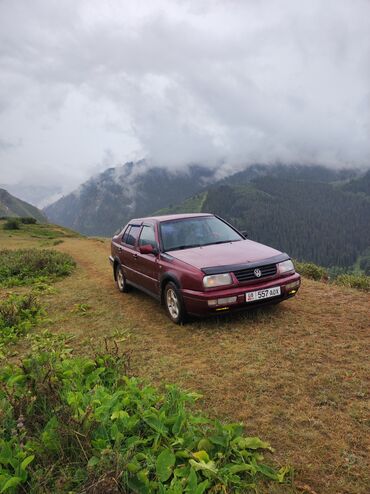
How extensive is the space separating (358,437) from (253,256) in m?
3.66

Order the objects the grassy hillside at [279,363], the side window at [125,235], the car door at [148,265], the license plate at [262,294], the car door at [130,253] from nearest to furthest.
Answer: the grassy hillside at [279,363] → the license plate at [262,294] → the car door at [148,265] → the car door at [130,253] → the side window at [125,235]

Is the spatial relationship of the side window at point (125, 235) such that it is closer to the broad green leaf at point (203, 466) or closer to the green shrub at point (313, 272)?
the green shrub at point (313, 272)

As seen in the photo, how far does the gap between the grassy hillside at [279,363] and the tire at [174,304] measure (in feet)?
0.63

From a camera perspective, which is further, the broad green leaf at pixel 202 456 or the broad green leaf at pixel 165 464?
the broad green leaf at pixel 202 456

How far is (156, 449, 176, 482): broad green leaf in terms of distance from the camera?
281 centimetres

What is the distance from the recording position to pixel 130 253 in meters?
9.01

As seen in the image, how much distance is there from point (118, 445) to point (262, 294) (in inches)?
159

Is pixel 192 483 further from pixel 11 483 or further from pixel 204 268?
pixel 204 268

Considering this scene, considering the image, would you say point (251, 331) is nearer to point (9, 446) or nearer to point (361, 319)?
point (361, 319)

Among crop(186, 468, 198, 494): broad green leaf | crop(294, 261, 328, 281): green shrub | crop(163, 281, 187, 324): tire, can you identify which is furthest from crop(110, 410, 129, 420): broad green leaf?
crop(294, 261, 328, 281): green shrub

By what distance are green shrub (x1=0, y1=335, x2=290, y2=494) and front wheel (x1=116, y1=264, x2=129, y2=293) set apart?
5982mm

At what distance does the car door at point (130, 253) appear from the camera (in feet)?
28.9

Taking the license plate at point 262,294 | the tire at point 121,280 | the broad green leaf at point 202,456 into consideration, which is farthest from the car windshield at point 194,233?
the broad green leaf at point 202,456

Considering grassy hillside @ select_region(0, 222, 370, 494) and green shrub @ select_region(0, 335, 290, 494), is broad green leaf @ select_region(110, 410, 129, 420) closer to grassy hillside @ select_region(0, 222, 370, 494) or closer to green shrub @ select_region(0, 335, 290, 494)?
green shrub @ select_region(0, 335, 290, 494)
